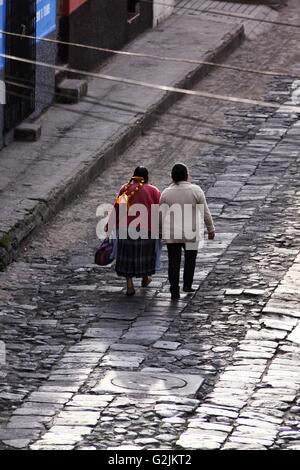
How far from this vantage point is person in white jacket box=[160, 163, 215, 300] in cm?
1698

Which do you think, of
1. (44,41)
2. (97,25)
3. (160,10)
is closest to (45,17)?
(44,41)

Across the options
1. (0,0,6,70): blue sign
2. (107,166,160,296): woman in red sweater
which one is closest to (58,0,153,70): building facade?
(0,0,6,70): blue sign

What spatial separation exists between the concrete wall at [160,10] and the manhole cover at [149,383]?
15992mm

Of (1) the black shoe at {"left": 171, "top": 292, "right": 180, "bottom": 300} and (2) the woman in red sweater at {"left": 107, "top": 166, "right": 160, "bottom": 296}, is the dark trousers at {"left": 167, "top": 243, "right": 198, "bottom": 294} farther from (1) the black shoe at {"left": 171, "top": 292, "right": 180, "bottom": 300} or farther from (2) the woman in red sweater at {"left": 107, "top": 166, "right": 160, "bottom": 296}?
(2) the woman in red sweater at {"left": 107, "top": 166, "right": 160, "bottom": 296}

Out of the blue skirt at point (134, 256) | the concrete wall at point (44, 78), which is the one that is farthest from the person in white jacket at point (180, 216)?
the concrete wall at point (44, 78)

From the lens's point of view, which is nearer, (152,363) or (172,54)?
(152,363)

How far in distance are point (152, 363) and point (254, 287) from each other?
2.52 m

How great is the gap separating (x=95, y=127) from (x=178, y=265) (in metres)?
6.58

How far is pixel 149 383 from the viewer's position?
14.4 m

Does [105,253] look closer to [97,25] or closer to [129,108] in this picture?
[129,108]

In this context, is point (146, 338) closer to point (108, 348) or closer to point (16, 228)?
point (108, 348)

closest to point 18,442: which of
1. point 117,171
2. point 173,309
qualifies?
point 173,309
